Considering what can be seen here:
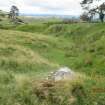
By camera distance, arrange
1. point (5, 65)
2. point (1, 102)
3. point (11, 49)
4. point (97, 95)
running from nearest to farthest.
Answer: point (1, 102) → point (97, 95) → point (5, 65) → point (11, 49)

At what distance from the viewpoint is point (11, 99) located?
1243cm

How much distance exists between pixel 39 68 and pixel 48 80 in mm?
7240

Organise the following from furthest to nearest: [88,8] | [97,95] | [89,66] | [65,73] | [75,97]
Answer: [88,8] < [89,66] < [65,73] < [97,95] < [75,97]

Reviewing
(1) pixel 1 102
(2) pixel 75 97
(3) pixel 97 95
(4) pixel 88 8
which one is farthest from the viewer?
(4) pixel 88 8

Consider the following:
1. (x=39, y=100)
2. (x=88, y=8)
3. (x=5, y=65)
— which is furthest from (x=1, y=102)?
(x=88, y=8)

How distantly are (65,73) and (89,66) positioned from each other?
875cm

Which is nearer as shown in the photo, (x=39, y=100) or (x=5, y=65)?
(x=39, y=100)

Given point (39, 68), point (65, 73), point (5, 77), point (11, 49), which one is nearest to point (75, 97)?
point (65, 73)

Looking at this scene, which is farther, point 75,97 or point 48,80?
point 48,80

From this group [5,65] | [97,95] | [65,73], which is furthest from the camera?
[5,65]

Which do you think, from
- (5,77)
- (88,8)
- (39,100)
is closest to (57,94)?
(39,100)

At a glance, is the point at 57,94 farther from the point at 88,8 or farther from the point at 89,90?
the point at 88,8

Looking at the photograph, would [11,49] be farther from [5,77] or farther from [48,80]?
[48,80]

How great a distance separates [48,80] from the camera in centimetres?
1390
